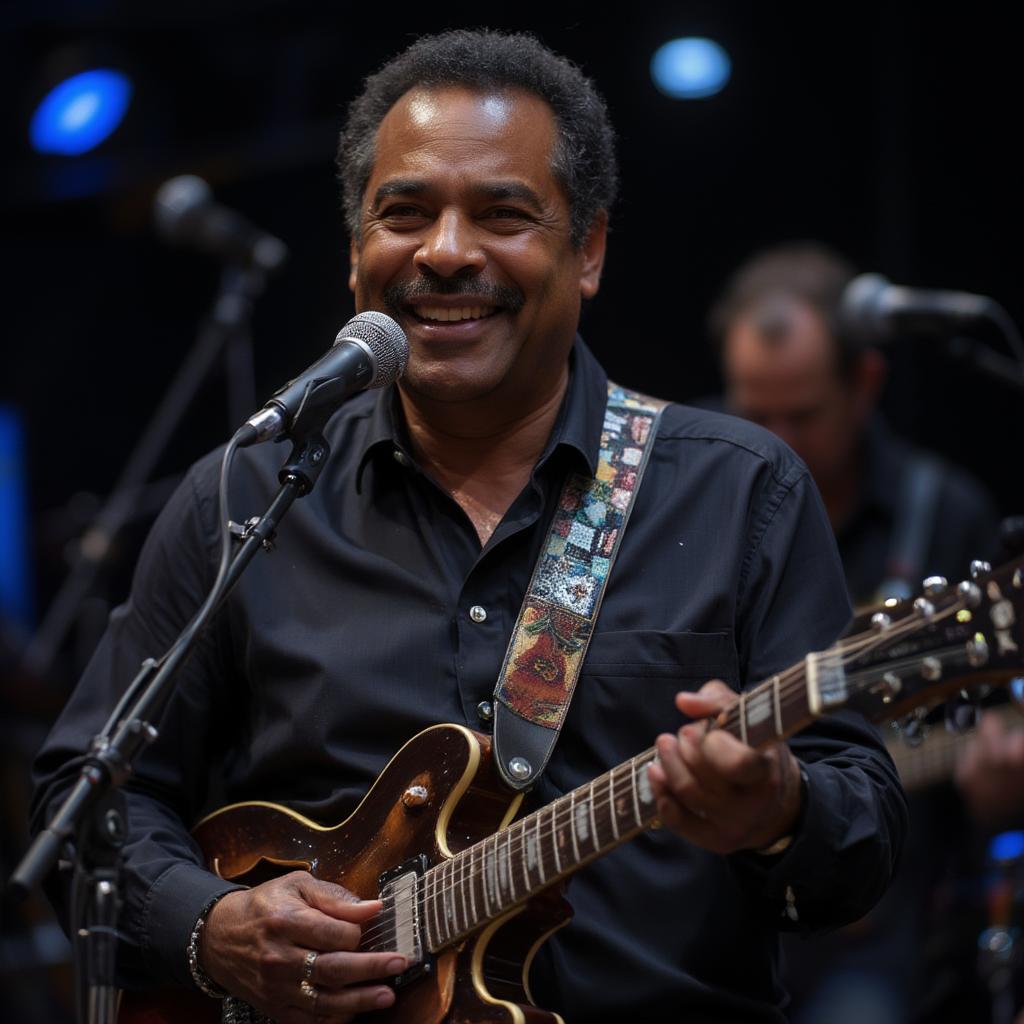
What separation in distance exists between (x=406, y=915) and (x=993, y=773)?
259 cm

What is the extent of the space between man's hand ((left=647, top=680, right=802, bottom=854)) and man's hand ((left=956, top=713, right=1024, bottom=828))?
2511mm

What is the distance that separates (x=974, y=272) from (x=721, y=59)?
1.28 metres

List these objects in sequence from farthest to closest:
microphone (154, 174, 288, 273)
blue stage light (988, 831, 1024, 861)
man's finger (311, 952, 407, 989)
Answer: microphone (154, 174, 288, 273), blue stage light (988, 831, 1024, 861), man's finger (311, 952, 407, 989)

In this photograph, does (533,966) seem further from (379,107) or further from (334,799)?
(379,107)

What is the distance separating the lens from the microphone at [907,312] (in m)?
3.55

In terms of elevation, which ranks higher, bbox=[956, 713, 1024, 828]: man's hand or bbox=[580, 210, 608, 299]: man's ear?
bbox=[580, 210, 608, 299]: man's ear

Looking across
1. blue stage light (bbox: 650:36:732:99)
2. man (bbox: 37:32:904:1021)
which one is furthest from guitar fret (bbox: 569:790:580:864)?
blue stage light (bbox: 650:36:732:99)

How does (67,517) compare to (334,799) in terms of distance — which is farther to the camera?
(67,517)

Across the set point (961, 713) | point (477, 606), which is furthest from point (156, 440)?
point (961, 713)

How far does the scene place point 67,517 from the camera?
7273 mm

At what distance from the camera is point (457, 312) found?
2936 mm

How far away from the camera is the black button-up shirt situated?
2.60m

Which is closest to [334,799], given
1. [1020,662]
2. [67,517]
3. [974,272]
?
[1020,662]

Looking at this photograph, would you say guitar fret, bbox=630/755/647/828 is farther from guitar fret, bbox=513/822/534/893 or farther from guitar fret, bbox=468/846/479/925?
guitar fret, bbox=468/846/479/925
